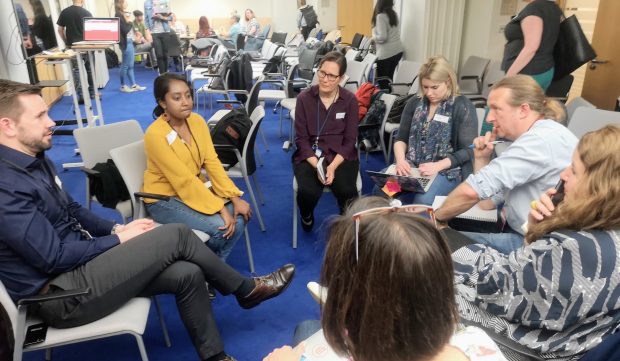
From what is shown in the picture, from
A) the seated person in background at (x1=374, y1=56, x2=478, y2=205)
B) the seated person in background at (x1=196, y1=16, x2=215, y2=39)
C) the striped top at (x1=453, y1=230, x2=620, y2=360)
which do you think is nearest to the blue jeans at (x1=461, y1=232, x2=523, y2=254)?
the striped top at (x1=453, y1=230, x2=620, y2=360)

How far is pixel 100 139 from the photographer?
2510 mm

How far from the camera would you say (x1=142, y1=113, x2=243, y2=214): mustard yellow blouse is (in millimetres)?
2271

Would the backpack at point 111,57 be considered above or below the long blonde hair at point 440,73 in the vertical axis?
below

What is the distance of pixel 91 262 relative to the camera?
1.63 m

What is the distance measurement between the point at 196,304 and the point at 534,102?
169 cm

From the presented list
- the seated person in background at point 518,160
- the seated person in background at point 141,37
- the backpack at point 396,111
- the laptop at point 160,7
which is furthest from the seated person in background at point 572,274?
the seated person in background at point 141,37

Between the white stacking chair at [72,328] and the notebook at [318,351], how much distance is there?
778mm

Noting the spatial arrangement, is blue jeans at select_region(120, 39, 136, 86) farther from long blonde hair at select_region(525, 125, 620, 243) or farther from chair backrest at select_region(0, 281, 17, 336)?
long blonde hair at select_region(525, 125, 620, 243)

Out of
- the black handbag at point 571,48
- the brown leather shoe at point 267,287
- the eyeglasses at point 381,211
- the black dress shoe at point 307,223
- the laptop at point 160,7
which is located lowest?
the black dress shoe at point 307,223

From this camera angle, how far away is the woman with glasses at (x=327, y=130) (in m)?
2.95

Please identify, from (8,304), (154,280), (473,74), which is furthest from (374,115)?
(8,304)

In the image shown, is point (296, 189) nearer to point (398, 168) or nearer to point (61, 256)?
point (398, 168)

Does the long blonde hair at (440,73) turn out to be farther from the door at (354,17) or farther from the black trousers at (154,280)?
the door at (354,17)

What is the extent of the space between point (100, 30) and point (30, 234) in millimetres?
3438
